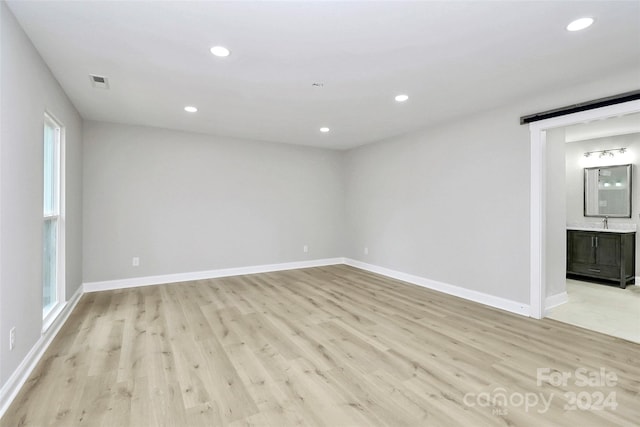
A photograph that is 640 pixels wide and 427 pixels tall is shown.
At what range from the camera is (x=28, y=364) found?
2254mm

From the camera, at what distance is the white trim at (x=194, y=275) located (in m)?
4.53

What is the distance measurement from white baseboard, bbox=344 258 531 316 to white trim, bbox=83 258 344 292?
127cm

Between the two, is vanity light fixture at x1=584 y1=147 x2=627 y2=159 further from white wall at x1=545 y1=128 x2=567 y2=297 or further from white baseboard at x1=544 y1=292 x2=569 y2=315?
white baseboard at x1=544 y1=292 x2=569 y2=315

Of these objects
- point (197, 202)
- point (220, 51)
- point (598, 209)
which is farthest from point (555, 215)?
point (197, 202)

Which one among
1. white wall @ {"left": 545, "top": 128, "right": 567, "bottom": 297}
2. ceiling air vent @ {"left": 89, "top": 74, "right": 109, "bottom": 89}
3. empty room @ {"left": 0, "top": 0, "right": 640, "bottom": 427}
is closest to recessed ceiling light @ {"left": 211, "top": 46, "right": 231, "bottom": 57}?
empty room @ {"left": 0, "top": 0, "right": 640, "bottom": 427}

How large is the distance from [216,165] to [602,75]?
197 inches

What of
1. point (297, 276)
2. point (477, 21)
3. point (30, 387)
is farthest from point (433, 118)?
point (30, 387)

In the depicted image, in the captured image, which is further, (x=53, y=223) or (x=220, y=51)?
(x=53, y=223)

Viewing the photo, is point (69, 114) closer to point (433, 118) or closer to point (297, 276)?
point (297, 276)

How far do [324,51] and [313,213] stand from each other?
13.3 ft

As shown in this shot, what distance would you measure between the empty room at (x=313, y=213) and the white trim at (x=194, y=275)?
3 cm

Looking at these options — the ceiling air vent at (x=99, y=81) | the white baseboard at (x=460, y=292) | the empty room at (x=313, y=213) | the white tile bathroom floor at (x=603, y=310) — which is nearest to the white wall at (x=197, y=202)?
the empty room at (x=313, y=213)

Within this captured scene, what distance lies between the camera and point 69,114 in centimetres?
355

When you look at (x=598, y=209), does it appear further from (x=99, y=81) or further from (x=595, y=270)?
(x=99, y=81)
